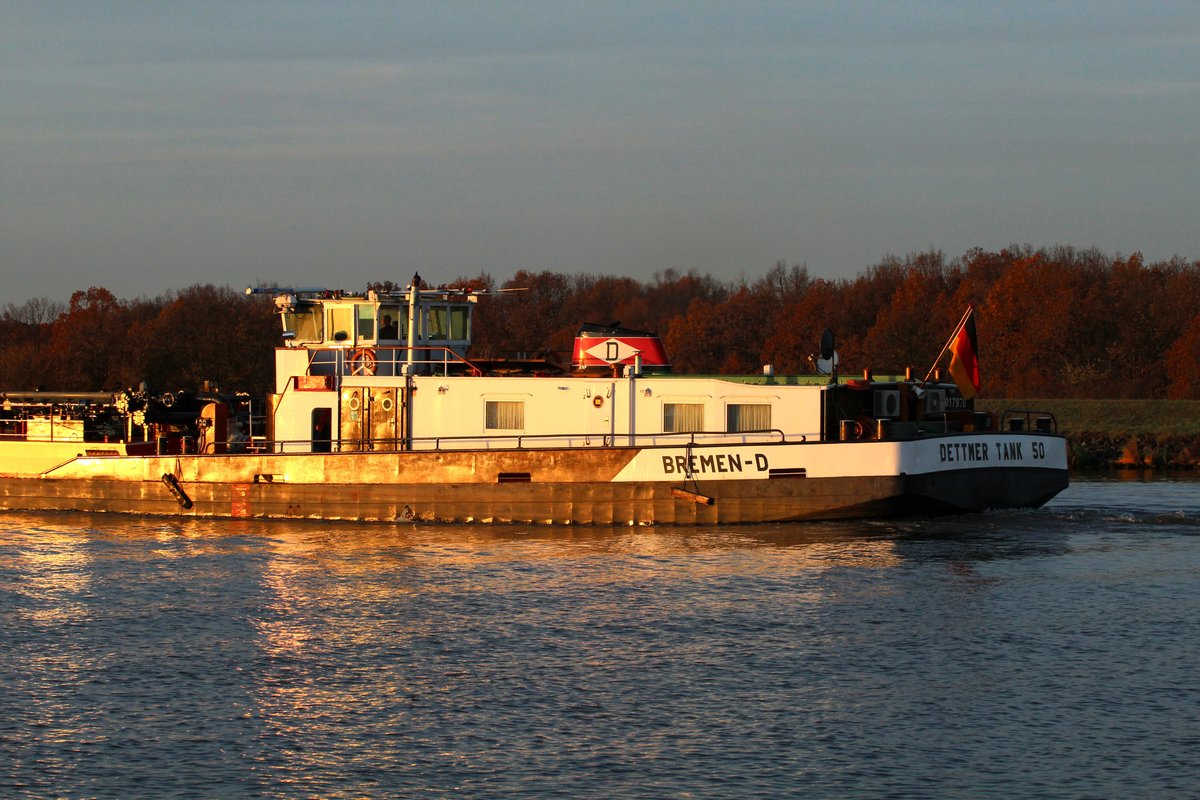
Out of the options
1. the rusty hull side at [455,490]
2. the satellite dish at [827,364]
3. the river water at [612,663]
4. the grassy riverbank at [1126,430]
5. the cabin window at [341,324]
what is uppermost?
the cabin window at [341,324]

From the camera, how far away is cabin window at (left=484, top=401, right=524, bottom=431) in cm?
2958

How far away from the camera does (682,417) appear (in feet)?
95.5

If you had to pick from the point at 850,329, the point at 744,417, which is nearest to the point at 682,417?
the point at 744,417

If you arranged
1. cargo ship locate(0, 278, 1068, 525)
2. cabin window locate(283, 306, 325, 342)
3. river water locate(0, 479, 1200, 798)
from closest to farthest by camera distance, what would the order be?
river water locate(0, 479, 1200, 798) → cargo ship locate(0, 278, 1068, 525) → cabin window locate(283, 306, 325, 342)

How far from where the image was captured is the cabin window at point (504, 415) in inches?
1164

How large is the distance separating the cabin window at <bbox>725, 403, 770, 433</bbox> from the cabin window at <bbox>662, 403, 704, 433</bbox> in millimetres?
541

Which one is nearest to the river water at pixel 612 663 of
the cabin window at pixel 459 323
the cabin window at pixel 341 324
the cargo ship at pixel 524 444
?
the cargo ship at pixel 524 444

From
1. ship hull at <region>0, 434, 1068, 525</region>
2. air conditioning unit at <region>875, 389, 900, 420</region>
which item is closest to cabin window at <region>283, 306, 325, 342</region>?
ship hull at <region>0, 434, 1068, 525</region>

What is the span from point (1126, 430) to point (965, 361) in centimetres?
2667

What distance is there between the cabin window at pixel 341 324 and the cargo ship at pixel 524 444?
48 mm

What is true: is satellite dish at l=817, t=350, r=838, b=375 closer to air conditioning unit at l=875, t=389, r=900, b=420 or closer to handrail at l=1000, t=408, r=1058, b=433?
air conditioning unit at l=875, t=389, r=900, b=420

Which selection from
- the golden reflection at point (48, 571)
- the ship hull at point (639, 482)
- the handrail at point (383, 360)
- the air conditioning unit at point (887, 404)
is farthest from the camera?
the handrail at point (383, 360)

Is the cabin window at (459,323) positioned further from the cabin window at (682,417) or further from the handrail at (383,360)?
the cabin window at (682,417)

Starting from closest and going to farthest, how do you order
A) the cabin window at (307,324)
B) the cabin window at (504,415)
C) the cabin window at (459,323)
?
the cabin window at (504,415)
the cabin window at (307,324)
the cabin window at (459,323)
